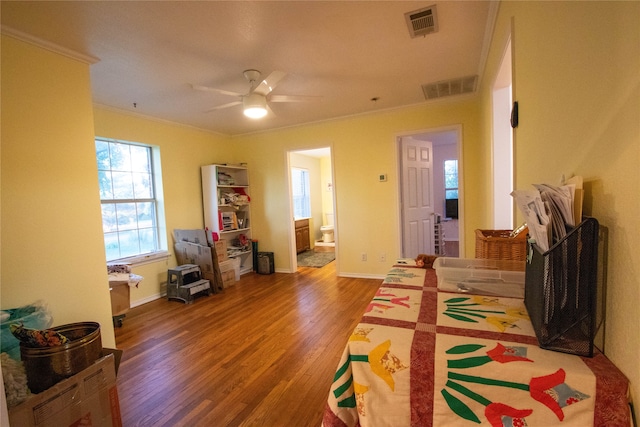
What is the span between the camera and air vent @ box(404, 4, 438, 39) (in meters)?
1.93

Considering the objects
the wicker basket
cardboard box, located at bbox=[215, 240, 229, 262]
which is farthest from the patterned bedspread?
cardboard box, located at bbox=[215, 240, 229, 262]

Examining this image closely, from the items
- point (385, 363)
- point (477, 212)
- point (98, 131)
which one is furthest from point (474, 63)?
point (98, 131)

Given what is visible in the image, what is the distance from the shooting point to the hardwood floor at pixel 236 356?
1.74 m

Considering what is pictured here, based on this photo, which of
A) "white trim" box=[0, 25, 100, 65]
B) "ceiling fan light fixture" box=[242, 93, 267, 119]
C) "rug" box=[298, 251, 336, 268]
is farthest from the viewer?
"rug" box=[298, 251, 336, 268]

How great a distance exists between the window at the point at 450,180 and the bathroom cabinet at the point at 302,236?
3.53 meters

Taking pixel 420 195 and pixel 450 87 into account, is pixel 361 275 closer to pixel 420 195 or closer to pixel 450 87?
pixel 420 195

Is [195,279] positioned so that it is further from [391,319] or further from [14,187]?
[391,319]

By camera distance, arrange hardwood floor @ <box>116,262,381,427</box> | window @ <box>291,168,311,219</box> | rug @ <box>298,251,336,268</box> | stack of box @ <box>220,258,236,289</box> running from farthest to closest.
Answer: window @ <box>291,168,311,219</box> < rug @ <box>298,251,336,268</box> < stack of box @ <box>220,258,236,289</box> < hardwood floor @ <box>116,262,381,427</box>

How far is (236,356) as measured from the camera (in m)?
2.34

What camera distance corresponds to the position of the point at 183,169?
4383 mm

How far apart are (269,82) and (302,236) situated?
14.9 feet

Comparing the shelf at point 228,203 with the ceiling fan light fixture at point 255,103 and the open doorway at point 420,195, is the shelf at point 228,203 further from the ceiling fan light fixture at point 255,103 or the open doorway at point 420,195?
the open doorway at point 420,195

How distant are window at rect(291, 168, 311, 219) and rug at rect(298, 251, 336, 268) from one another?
123cm

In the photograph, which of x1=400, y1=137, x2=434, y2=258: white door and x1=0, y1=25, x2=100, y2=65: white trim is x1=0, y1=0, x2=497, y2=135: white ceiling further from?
x1=400, y1=137, x2=434, y2=258: white door
